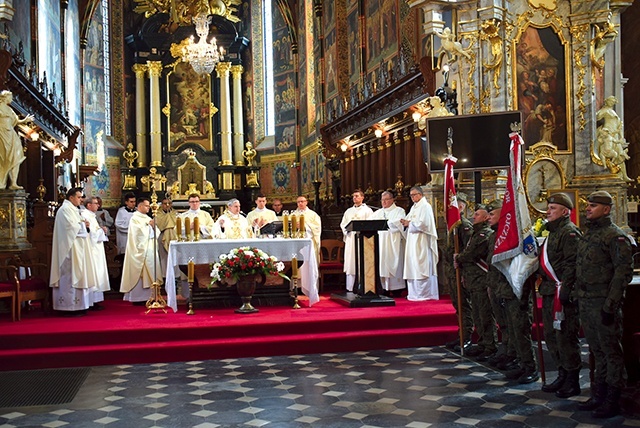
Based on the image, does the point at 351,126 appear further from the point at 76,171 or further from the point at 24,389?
the point at 24,389

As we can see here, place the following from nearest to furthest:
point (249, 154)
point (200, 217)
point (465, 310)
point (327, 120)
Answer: point (465, 310) < point (200, 217) < point (327, 120) < point (249, 154)

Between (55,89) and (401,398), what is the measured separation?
16.9 m

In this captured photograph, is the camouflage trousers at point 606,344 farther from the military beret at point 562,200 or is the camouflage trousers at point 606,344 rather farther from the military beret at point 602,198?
the military beret at point 562,200

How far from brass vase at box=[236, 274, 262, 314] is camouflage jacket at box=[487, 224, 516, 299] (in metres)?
4.12

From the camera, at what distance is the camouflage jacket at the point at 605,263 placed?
18.0 feet

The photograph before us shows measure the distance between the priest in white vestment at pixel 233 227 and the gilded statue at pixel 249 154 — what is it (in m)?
15.4

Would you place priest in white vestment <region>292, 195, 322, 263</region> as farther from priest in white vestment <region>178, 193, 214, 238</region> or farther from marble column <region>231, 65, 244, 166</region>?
marble column <region>231, 65, 244, 166</region>

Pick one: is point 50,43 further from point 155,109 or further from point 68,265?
point 68,265

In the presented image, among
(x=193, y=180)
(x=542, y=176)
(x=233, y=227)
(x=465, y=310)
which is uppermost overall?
(x=193, y=180)

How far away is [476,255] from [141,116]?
72.1 ft

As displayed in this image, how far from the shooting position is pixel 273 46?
91.2ft

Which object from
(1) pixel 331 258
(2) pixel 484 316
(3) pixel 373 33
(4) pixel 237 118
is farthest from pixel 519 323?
(4) pixel 237 118

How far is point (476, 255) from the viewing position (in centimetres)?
777

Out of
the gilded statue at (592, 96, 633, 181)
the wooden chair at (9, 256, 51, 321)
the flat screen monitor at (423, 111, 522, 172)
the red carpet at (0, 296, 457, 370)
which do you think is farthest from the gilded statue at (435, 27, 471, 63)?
the wooden chair at (9, 256, 51, 321)
